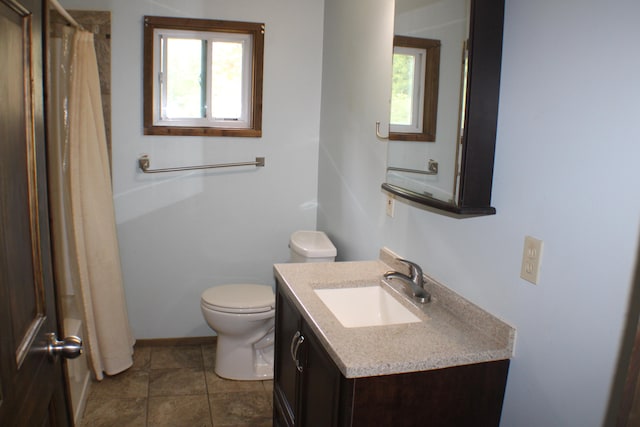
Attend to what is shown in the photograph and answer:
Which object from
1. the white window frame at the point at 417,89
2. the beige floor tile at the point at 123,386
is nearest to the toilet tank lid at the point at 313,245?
the white window frame at the point at 417,89

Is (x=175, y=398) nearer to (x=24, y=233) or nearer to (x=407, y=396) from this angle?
(x=407, y=396)

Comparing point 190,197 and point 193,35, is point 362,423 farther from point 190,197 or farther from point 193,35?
point 193,35

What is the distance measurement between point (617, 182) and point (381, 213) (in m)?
1.33

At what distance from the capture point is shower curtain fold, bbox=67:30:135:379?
2.84 metres

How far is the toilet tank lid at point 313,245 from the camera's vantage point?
2.84 meters

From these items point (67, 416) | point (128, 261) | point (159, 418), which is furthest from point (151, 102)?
point (67, 416)

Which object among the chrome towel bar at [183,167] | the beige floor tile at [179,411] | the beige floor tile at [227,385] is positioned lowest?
the beige floor tile at [179,411]

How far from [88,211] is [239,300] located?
95cm

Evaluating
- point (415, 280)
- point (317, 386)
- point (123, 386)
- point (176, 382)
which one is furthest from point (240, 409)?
point (415, 280)

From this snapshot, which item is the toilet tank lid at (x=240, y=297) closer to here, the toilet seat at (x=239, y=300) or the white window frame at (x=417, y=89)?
the toilet seat at (x=239, y=300)

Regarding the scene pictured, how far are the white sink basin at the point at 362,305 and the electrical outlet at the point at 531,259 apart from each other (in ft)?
1.82

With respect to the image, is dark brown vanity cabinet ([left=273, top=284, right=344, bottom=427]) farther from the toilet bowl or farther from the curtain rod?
the curtain rod

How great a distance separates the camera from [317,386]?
1692mm

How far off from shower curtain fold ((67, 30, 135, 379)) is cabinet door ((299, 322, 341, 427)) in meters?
1.59
